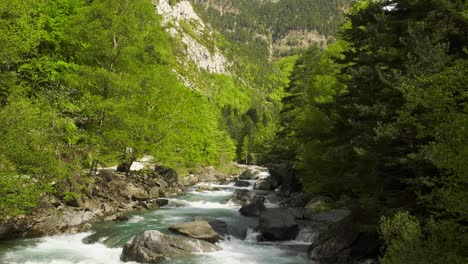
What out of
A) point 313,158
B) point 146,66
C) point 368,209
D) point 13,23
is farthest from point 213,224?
point 13,23

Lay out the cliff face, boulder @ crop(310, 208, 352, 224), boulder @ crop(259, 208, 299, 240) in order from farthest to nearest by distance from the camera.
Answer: the cliff face < boulder @ crop(310, 208, 352, 224) < boulder @ crop(259, 208, 299, 240)

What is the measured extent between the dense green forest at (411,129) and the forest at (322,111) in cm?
7

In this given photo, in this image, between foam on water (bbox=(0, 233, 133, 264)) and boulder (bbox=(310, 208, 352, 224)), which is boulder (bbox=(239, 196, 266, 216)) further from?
foam on water (bbox=(0, 233, 133, 264))

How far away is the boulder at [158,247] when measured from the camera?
19047mm

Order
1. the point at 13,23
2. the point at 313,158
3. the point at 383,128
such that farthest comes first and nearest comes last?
the point at 313,158 → the point at 13,23 → the point at 383,128

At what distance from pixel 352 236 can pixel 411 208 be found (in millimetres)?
5075

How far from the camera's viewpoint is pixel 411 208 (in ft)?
51.2

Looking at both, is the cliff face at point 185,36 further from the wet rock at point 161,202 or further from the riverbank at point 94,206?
the wet rock at point 161,202

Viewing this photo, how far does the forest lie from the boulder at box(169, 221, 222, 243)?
7.35 metres

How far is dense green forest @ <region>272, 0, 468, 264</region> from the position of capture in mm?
11336

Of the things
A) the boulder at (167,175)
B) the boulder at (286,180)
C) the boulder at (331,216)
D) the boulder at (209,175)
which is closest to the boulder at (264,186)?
the boulder at (286,180)

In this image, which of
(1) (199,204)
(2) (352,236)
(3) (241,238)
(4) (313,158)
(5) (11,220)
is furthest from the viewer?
(1) (199,204)

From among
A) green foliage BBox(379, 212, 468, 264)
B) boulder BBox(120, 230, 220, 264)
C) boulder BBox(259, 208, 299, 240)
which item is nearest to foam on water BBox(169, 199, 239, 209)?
boulder BBox(259, 208, 299, 240)

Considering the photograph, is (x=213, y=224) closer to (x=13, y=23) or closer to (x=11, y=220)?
(x=11, y=220)
